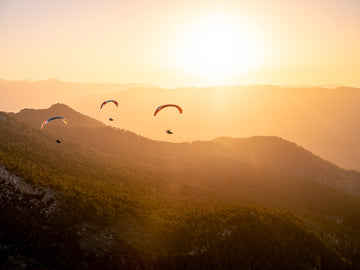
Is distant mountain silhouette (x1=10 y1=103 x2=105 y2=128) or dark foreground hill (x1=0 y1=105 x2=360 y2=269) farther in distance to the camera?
distant mountain silhouette (x1=10 y1=103 x2=105 y2=128)

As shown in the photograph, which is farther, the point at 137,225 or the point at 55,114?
the point at 55,114

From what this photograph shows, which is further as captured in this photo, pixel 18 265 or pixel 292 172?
pixel 292 172

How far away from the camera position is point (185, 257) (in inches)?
920

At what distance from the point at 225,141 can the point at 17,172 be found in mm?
96173

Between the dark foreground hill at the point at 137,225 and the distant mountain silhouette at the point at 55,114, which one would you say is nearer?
the dark foreground hill at the point at 137,225

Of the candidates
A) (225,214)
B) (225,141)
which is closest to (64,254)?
(225,214)

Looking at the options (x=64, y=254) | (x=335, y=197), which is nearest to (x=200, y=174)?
(x=335, y=197)

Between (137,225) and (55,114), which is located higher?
(55,114)

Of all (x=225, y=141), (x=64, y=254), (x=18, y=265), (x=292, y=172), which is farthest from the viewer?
(x=225, y=141)

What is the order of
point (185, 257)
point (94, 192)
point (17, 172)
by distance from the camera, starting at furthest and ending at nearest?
point (94, 192), point (17, 172), point (185, 257)

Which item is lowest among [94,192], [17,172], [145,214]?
[145,214]

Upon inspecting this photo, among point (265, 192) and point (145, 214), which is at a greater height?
point (145, 214)

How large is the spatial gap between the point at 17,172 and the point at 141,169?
3736 centimetres

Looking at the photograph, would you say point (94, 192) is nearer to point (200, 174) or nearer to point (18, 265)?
point (18, 265)
